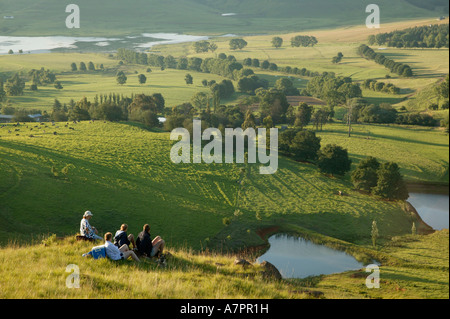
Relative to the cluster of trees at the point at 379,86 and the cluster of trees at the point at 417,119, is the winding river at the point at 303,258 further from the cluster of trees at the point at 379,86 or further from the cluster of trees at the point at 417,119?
the cluster of trees at the point at 379,86

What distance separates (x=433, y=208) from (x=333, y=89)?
83.4m

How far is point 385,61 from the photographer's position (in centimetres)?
16200

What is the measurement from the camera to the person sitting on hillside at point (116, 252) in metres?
16.2

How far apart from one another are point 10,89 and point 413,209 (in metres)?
101

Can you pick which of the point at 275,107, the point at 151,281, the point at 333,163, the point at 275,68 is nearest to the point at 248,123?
the point at 275,107

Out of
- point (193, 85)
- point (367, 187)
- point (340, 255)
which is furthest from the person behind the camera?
point (193, 85)

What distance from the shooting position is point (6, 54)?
144 m

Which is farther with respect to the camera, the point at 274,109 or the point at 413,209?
the point at 274,109

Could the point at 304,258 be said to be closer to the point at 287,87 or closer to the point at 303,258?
the point at 303,258

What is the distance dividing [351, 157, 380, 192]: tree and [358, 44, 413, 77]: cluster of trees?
328ft

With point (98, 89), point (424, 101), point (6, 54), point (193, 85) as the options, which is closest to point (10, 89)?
point (98, 89)

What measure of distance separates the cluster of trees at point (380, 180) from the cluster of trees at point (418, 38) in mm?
130767
